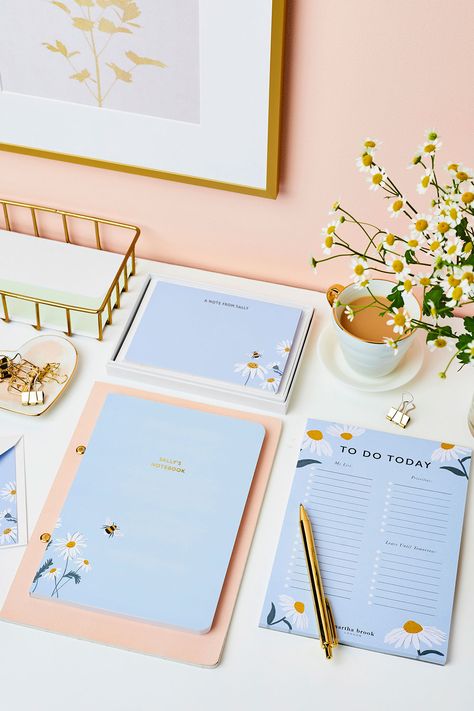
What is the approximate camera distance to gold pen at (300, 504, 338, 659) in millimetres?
927

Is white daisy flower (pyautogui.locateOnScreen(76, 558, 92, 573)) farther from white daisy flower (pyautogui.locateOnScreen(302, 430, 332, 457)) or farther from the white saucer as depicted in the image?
the white saucer

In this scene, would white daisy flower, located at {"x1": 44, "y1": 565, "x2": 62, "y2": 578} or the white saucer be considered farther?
the white saucer

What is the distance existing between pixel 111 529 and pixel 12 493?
141mm

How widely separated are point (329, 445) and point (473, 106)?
445 millimetres

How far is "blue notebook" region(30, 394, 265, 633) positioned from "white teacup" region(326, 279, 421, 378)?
0.15 metres

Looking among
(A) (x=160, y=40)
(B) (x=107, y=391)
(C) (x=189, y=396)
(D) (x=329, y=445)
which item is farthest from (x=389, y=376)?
(A) (x=160, y=40)

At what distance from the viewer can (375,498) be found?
1.03 m

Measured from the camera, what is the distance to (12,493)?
3.44ft

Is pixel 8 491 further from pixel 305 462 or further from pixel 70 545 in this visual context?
pixel 305 462

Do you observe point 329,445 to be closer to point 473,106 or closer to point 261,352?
point 261,352

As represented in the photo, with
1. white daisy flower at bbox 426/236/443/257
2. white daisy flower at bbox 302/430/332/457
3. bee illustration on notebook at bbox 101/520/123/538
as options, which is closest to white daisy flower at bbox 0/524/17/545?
bee illustration on notebook at bbox 101/520/123/538

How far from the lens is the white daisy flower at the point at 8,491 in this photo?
105 centimetres

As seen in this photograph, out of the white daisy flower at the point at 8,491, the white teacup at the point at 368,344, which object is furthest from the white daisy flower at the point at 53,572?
the white teacup at the point at 368,344

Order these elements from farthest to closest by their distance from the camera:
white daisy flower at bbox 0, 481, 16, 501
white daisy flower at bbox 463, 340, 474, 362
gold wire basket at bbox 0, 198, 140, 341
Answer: gold wire basket at bbox 0, 198, 140, 341
white daisy flower at bbox 0, 481, 16, 501
white daisy flower at bbox 463, 340, 474, 362
